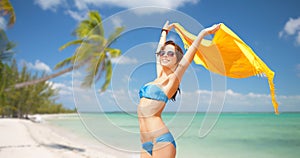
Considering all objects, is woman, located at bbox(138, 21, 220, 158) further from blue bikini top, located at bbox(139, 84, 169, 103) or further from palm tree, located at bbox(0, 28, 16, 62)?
palm tree, located at bbox(0, 28, 16, 62)

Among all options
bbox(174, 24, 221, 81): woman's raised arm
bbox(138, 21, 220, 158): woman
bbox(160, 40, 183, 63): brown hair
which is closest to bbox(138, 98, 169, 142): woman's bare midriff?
bbox(138, 21, 220, 158): woman

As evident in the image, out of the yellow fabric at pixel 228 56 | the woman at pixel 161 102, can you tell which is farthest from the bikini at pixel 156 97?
the yellow fabric at pixel 228 56

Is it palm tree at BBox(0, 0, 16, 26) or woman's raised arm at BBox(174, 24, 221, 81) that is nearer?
woman's raised arm at BBox(174, 24, 221, 81)

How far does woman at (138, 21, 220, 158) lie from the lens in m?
2.16

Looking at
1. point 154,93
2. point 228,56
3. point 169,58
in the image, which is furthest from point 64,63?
point 154,93

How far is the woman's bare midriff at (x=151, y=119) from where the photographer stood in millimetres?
2170

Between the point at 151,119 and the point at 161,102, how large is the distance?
13 cm

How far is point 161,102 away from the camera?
7.14ft

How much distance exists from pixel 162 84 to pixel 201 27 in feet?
1.62

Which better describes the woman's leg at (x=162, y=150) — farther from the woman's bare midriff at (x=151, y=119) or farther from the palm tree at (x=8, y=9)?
the palm tree at (x=8, y=9)

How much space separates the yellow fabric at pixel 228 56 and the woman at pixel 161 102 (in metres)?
0.29

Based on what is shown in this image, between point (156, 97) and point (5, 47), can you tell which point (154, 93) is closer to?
point (156, 97)

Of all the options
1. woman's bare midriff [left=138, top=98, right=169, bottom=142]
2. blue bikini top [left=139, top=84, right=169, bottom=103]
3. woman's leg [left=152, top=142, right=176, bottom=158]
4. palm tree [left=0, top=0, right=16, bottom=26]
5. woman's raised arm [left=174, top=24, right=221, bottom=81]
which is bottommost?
woman's leg [left=152, top=142, right=176, bottom=158]

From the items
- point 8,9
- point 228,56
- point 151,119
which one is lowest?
point 151,119
